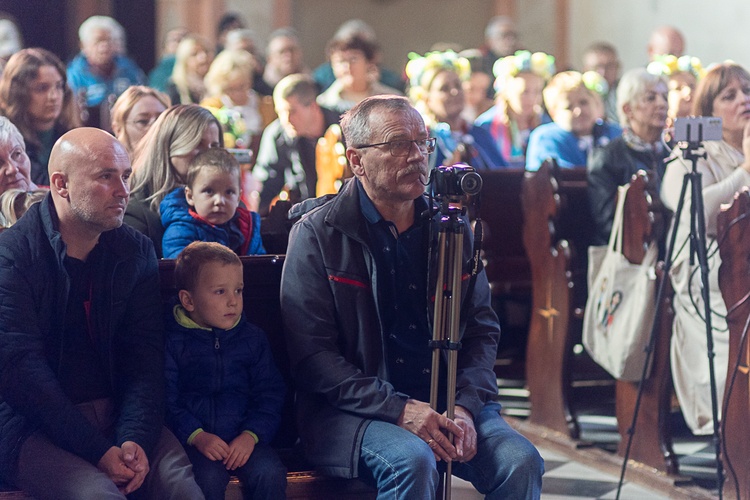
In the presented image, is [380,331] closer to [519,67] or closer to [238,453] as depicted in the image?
[238,453]

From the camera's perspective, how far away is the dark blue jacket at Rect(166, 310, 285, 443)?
330 centimetres

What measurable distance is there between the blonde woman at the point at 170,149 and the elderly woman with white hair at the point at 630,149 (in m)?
2.09

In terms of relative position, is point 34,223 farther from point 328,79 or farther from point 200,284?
point 328,79

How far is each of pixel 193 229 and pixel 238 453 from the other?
2.98 feet

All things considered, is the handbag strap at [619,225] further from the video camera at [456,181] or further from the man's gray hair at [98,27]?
the man's gray hair at [98,27]

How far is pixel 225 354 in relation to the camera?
3320 millimetres

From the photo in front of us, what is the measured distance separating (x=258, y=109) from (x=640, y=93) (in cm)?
370

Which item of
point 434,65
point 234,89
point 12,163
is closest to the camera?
point 12,163

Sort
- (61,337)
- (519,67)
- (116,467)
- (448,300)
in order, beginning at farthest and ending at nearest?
(519,67) → (448,300) → (61,337) → (116,467)

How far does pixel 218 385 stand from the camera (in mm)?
3314

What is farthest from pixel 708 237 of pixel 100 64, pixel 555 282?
pixel 100 64

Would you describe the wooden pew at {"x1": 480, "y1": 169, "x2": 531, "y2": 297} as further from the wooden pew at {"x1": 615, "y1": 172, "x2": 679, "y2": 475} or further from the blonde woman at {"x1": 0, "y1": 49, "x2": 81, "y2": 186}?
the blonde woman at {"x1": 0, "y1": 49, "x2": 81, "y2": 186}

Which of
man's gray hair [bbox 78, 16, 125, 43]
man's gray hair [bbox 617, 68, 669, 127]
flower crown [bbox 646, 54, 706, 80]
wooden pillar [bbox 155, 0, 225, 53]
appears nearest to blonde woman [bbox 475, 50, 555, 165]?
flower crown [bbox 646, 54, 706, 80]

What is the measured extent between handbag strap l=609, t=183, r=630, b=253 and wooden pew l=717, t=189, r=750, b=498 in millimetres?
739
